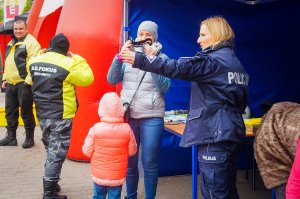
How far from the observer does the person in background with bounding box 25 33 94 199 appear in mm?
3852

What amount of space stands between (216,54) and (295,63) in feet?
10.5

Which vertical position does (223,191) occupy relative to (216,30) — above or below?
below

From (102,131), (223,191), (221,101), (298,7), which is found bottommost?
(223,191)

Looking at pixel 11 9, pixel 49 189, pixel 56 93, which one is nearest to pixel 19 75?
pixel 56 93

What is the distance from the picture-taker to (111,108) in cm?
340

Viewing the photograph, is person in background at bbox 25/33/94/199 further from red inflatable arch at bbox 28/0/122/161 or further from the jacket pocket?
the jacket pocket

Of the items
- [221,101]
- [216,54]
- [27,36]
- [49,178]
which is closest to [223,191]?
[221,101]

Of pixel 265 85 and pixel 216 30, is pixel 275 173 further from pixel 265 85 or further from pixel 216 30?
pixel 265 85

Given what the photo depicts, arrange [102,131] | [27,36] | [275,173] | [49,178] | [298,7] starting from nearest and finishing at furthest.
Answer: [275,173]
[102,131]
[49,178]
[298,7]
[27,36]

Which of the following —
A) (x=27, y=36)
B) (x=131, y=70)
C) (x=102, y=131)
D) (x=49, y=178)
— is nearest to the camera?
(x=102, y=131)

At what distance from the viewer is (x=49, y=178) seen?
396 centimetres

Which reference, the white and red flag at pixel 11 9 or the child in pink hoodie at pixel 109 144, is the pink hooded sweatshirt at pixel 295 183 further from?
the white and red flag at pixel 11 9

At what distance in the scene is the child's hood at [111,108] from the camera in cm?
339

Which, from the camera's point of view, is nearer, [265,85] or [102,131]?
[102,131]
